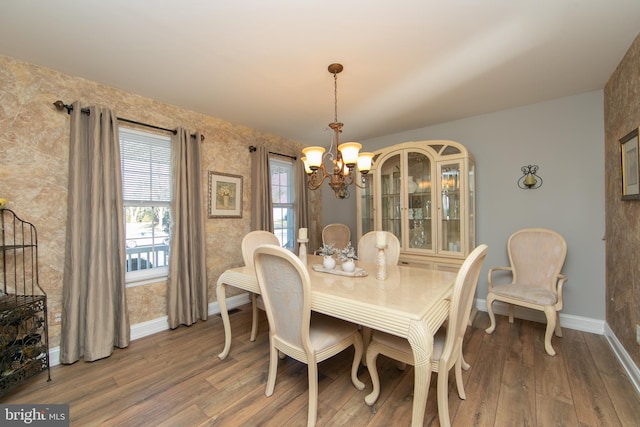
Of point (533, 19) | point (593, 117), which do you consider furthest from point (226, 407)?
point (593, 117)

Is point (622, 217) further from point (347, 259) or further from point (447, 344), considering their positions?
point (347, 259)

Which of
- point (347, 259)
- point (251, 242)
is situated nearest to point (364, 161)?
point (347, 259)

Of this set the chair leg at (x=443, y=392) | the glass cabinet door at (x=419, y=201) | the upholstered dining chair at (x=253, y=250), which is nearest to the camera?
the chair leg at (x=443, y=392)

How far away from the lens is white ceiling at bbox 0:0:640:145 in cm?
153

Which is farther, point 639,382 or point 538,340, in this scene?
point 538,340

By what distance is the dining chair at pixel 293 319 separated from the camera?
1.47 m

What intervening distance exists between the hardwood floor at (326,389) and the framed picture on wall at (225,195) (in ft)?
4.94

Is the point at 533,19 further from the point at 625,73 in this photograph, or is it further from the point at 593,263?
the point at 593,263

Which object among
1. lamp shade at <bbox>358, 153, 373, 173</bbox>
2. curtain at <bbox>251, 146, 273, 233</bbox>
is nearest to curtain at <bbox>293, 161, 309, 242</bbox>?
curtain at <bbox>251, 146, 273, 233</bbox>

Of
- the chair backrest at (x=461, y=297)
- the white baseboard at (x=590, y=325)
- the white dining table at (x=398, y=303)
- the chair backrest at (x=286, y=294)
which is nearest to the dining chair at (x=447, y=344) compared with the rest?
the chair backrest at (x=461, y=297)

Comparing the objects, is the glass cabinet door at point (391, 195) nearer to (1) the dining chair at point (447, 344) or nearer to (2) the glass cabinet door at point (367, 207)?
(2) the glass cabinet door at point (367, 207)

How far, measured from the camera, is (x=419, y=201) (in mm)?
3268

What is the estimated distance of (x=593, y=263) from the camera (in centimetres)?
262

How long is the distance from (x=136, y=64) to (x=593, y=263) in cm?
449
